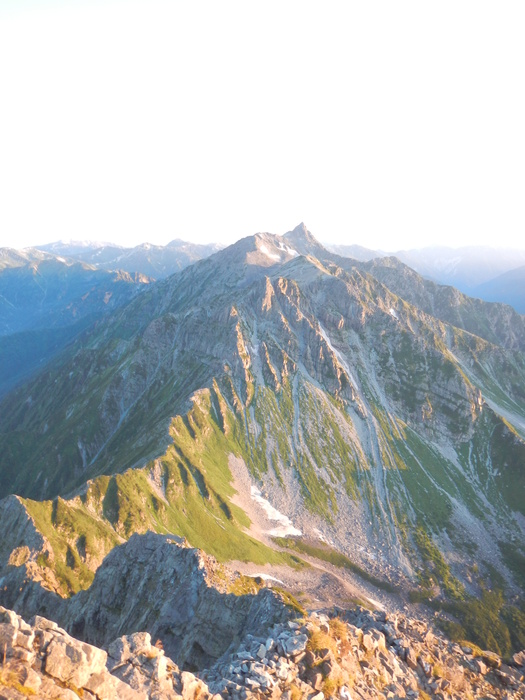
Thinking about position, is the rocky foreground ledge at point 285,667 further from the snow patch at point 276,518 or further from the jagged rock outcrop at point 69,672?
the snow patch at point 276,518

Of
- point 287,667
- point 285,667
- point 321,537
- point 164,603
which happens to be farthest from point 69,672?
point 321,537

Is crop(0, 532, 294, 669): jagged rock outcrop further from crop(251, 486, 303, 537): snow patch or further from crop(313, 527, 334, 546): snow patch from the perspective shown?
crop(313, 527, 334, 546): snow patch

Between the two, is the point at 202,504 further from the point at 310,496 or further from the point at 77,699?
the point at 77,699

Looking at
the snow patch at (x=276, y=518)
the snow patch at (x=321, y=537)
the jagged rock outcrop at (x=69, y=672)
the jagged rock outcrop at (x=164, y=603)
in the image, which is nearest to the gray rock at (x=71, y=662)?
the jagged rock outcrop at (x=69, y=672)

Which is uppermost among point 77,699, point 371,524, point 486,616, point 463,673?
point 77,699

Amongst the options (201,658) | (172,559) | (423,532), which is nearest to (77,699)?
(201,658)

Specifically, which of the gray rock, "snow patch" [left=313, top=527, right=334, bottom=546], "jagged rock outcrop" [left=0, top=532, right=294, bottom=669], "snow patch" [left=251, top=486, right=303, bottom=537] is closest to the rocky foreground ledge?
the gray rock
